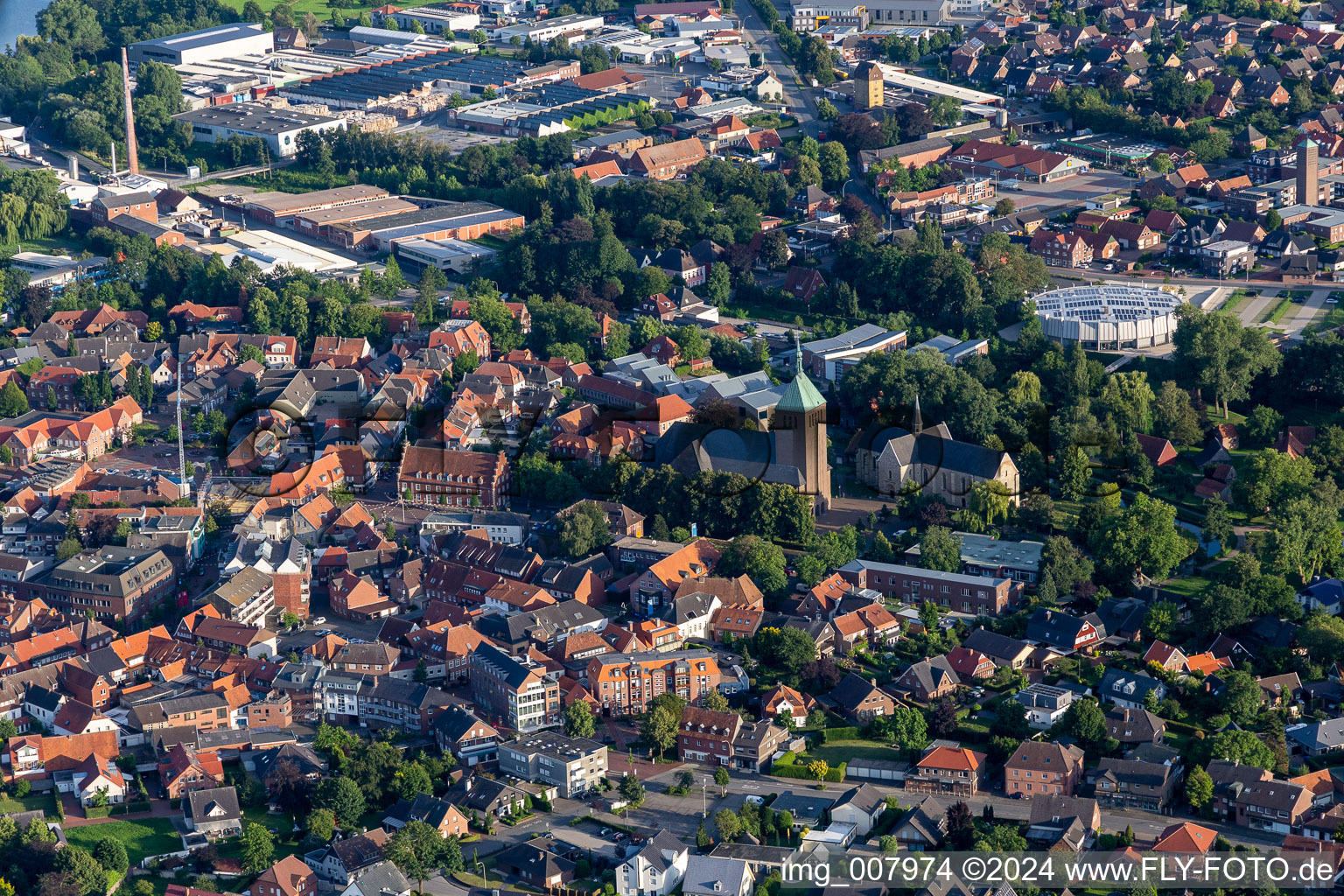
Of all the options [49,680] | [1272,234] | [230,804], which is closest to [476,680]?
[230,804]

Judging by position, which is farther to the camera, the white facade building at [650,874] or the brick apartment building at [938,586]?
the brick apartment building at [938,586]

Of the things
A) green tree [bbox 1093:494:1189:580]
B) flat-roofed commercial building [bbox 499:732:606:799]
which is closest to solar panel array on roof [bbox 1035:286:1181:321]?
green tree [bbox 1093:494:1189:580]

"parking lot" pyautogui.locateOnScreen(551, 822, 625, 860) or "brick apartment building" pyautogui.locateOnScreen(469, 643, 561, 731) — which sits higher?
"brick apartment building" pyautogui.locateOnScreen(469, 643, 561, 731)

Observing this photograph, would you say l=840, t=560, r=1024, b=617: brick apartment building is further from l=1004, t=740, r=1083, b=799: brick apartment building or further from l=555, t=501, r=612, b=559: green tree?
l=1004, t=740, r=1083, b=799: brick apartment building

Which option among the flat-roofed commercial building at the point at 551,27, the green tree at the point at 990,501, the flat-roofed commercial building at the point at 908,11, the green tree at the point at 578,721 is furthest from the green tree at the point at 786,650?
the flat-roofed commercial building at the point at 908,11

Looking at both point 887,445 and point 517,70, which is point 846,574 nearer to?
point 887,445

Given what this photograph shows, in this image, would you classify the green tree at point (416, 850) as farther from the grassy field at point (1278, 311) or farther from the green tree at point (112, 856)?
the grassy field at point (1278, 311)
